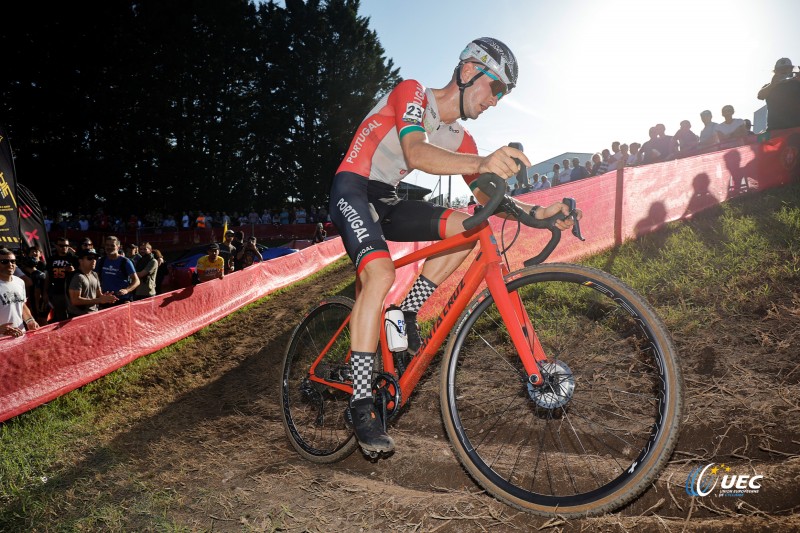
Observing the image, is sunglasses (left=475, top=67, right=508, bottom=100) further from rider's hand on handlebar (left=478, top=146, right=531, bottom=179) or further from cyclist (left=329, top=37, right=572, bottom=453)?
rider's hand on handlebar (left=478, top=146, right=531, bottom=179)

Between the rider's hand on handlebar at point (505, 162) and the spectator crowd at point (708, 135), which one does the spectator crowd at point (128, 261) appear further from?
the rider's hand on handlebar at point (505, 162)

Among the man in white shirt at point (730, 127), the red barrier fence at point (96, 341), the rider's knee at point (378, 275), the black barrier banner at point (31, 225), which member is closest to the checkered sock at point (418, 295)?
the rider's knee at point (378, 275)

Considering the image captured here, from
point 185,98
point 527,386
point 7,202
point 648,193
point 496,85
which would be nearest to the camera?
point 527,386

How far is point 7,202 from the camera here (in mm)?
9359

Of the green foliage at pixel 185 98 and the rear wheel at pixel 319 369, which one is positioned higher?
the green foliage at pixel 185 98

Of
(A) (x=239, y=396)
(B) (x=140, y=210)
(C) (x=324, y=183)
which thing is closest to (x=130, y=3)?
(B) (x=140, y=210)

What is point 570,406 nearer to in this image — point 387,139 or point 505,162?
point 505,162

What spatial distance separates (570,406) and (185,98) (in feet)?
145

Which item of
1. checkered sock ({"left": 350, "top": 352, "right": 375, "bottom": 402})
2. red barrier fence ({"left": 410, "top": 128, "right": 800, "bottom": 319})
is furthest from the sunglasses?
red barrier fence ({"left": 410, "top": 128, "right": 800, "bottom": 319})

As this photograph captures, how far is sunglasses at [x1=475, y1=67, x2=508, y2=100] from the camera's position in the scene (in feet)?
9.51

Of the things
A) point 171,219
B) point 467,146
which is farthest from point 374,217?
point 171,219

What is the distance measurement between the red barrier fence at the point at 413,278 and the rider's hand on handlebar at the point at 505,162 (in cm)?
467

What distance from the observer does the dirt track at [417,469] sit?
2.26 metres

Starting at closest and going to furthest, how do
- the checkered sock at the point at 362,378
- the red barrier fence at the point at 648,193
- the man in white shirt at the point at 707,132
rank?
the checkered sock at the point at 362,378, the red barrier fence at the point at 648,193, the man in white shirt at the point at 707,132
